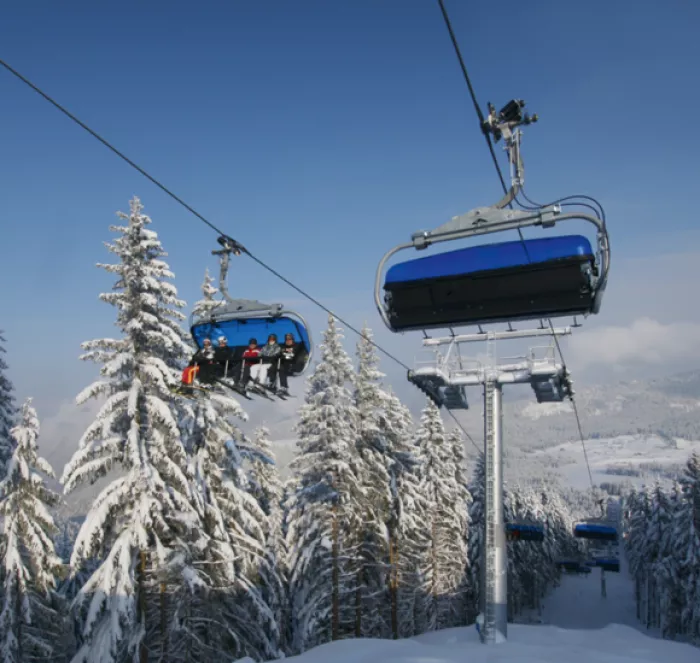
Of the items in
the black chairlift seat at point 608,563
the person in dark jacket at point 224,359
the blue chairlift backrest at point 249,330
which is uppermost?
the blue chairlift backrest at point 249,330

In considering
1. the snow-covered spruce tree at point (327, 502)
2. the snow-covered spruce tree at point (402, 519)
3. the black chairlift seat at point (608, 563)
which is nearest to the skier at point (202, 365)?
the snow-covered spruce tree at point (327, 502)

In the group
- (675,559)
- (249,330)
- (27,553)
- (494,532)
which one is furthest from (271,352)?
(675,559)

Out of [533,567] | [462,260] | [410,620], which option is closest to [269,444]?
[410,620]

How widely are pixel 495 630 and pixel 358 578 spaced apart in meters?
15.2

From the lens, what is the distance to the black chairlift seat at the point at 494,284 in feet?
36.7

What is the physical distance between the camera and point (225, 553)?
1897 cm

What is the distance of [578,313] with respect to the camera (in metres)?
12.2

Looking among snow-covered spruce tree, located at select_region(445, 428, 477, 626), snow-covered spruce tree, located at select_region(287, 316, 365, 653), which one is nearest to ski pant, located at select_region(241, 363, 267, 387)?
snow-covered spruce tree, located at select_region(287, 316, 365, 653)

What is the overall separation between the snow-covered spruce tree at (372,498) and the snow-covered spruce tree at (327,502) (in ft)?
3.00

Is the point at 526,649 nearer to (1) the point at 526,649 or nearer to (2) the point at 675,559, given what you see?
(1) the point at 526,649

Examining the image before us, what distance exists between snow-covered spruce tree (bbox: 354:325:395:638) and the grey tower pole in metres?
10.6

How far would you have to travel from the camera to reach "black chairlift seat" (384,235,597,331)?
11195 mm

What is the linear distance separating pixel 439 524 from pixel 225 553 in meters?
26.3

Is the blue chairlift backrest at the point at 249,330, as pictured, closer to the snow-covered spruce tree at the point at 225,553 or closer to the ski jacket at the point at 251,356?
the ski jacket at the point at 251,356
